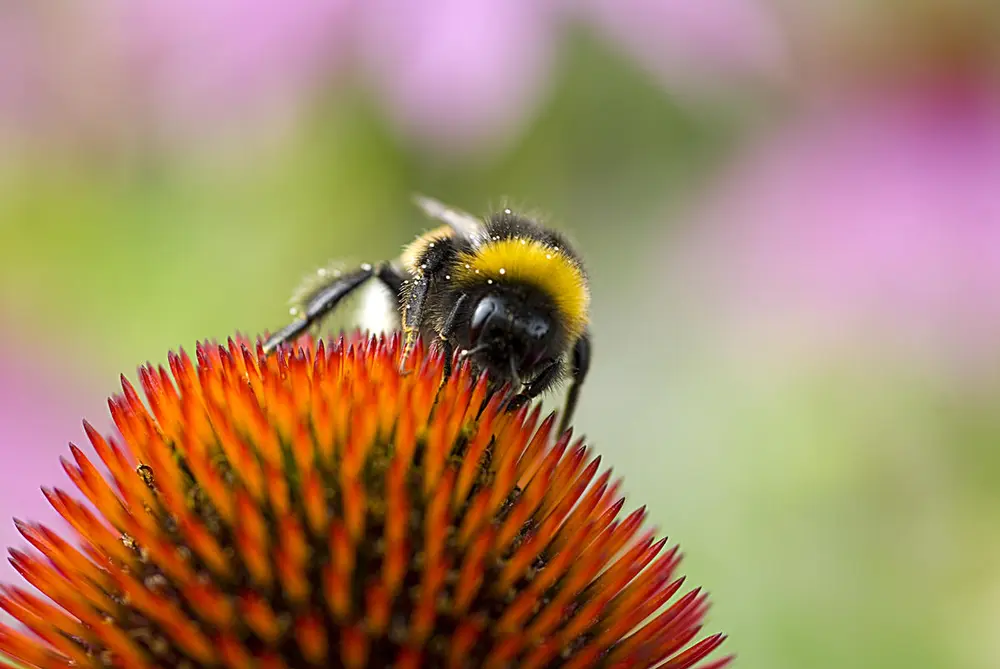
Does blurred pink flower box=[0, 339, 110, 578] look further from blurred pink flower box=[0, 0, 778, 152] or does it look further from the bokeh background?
blurred pink flower box=[0, 0, 778, 152]

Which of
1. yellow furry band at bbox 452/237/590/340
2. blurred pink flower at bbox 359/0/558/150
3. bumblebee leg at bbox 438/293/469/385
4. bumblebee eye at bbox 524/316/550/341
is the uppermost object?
blurred pink flower at bbox 359/0/558/150

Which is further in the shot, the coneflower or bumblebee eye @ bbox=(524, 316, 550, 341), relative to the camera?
bumblebee eye @ bbox=(524, 316, 550, 341)

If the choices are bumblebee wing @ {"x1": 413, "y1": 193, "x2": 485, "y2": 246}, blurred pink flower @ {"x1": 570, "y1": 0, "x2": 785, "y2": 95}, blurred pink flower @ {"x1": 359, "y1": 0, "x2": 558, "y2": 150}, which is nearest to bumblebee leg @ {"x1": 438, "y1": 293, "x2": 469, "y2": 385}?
bumblebee wing @ {"x1": 413, "y1": 193, "x2": 485, "y2": 246}

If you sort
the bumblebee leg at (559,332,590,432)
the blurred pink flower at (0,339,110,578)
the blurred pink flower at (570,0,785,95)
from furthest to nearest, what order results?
the blurred pink flower at (570,0,785,95)
the blurred pink flower at (0,339,110,578)
the bumblebee leg at (559,332,590,432)

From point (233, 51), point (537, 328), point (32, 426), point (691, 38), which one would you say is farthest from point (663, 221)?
point (537, 328)

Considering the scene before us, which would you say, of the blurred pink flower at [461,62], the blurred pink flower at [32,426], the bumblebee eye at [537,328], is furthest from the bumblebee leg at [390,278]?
the blurred pink flower at [32,426]

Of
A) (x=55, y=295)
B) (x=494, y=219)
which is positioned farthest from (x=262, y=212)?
(x=494, y=219)

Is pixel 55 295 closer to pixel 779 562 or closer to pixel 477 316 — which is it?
pixel 779 562
